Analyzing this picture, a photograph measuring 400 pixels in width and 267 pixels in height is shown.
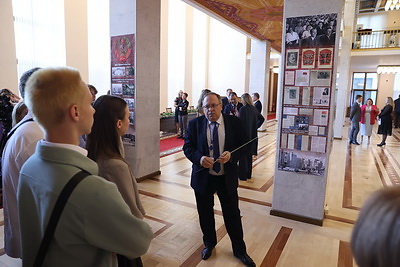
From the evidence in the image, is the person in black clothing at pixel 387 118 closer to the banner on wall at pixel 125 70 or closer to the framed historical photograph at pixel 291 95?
the framed historical photograph at pixel 291 95

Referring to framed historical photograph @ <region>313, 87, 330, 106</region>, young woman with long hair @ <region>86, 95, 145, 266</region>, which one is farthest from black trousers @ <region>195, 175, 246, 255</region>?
framed historical photograph @ <region>313, 87, 330, 106</region>

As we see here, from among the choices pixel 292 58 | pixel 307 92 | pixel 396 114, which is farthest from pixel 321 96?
pixel 396 114

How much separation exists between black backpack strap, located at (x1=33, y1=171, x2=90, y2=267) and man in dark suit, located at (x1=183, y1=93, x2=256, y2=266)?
166 centimetres

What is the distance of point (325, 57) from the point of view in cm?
326

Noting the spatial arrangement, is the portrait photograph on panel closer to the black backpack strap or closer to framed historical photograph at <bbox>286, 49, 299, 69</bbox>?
framed historical photograph at <bbox>286, 49, 299, 69</bbox>

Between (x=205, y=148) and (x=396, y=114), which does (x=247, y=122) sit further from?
(x=396, y=114)

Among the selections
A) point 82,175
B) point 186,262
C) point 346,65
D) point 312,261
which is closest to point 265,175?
point 312,261

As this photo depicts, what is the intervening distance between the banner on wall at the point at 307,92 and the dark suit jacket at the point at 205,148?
1146 millimetres

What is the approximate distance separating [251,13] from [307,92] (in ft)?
16.9

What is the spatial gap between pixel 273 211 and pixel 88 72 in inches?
370

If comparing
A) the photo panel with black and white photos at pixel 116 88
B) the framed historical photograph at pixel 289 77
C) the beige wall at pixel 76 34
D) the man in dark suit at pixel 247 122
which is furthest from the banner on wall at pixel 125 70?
the beige wall at pixel 76 34

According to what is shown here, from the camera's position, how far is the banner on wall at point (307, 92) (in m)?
3.27

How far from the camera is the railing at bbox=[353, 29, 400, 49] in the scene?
13375 mm

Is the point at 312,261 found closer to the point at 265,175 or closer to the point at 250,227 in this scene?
the point at 250,227
